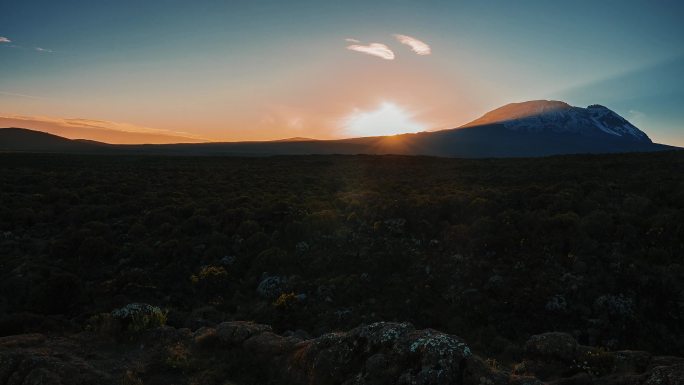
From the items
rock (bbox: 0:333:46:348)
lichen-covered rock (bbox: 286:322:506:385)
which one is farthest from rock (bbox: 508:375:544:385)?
rock (bbox: 0:333:46:348)

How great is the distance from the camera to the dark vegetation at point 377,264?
36.1 ft

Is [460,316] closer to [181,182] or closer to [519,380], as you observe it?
[519,380]

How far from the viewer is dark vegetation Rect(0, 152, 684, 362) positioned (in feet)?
36.1

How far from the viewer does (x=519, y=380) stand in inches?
237

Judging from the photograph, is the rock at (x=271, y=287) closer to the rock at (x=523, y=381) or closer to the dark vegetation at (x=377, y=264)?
the dark vegetation at (x=377, y=264)

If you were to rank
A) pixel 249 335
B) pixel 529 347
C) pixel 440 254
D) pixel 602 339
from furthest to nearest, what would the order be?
pixel 440 254 → pixel 602 339 → pixel 249 335 → pixel 529 347

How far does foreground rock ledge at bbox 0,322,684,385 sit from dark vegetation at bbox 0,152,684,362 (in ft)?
5.48

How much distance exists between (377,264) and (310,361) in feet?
27.0

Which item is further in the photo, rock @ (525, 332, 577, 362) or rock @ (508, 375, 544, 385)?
rock @ (525, 332, 577, 362)

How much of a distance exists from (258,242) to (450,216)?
1048 centimetres

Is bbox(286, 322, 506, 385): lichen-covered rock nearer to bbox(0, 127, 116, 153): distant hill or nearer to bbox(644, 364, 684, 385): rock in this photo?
bbox(644, 364, 684, 385): rock

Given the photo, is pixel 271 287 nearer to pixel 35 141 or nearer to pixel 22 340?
pixel 22 340

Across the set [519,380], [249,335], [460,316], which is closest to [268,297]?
[249,335]

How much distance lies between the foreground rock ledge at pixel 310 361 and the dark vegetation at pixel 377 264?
167cm
